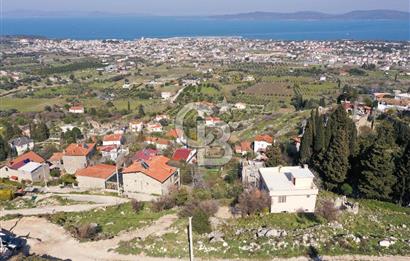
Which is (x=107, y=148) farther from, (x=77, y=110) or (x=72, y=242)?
(x=77, y=110)

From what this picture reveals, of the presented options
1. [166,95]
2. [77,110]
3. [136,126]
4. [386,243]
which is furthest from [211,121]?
[386,243]

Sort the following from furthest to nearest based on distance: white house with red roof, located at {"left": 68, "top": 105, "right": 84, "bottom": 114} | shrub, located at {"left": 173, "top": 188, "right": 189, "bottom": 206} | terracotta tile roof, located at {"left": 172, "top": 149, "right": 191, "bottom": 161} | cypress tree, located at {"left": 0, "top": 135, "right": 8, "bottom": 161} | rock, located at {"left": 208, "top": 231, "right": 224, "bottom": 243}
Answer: white house with red roof, located at {"left": 68, "top": 105, "right": 84, "bottom": 114} → cypress tree, located at {"left": 0, "top": 135, "right": 8, "bottom": 161} → terracotta tile roof, located at {"left": 172, "top": 149, "right": 191, "bottom": 161} → shrub, located at {"left": 173, "top": 188, "right": 189, "bottom": 206} → rock, located at {"left": 208, "top": 231, "right": 224, "bottom": 243}

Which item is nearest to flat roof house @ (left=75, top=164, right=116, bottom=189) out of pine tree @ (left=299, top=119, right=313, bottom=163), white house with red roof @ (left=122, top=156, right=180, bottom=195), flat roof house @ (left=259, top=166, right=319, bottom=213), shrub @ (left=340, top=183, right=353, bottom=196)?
white house with red roof @ (left=122, top=156, right=180, bottom=195)

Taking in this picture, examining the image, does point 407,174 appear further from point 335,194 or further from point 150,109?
point 150,109

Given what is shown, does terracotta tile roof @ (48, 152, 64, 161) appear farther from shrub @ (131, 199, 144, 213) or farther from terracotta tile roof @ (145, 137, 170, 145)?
shrub @ (131, 199, 144, 213)

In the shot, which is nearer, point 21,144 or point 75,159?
point 75,159

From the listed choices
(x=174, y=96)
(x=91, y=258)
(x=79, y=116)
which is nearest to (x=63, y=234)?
(x=91, y=258)
